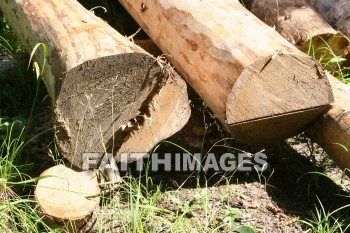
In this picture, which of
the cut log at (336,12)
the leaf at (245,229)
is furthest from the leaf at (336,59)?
the leaf at (245,229)

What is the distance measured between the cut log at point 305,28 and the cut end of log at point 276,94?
3.26 feet

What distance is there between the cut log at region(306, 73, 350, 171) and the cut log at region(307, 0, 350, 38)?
1.13 metres

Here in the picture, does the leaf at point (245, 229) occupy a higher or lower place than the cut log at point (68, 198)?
higher

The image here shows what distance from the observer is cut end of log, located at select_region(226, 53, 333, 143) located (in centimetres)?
343

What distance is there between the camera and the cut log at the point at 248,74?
3.44 meters

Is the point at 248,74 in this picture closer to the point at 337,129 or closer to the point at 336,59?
the point at 337,129

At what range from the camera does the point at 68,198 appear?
3.30m

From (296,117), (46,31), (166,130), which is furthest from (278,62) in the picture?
(46,31)

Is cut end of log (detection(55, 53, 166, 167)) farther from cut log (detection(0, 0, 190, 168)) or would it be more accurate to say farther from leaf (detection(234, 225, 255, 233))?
leaf (detection(234, 225, 255, 233))

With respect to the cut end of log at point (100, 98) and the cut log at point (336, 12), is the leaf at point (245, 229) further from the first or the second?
the cut log at point (336, 12)

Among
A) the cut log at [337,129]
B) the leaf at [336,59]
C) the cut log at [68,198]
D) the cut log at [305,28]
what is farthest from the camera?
the cut log at [305,28]

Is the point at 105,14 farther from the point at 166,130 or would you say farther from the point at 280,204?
the point at 280,204

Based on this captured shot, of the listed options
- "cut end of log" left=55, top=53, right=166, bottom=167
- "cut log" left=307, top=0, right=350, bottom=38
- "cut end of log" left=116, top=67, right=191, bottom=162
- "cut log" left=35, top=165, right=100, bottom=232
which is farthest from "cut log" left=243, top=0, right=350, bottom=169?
"cut log" left=35, top=165, right=100, bottom=232

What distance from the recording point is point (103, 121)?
3455mm
